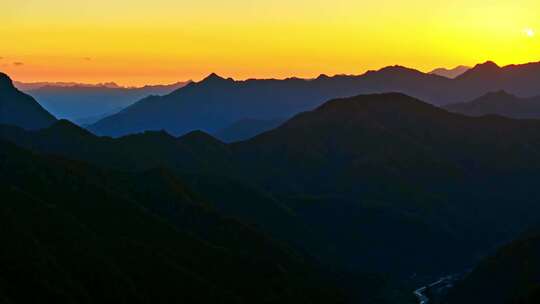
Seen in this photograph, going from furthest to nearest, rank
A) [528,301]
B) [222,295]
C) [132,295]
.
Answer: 1. [222,295]
2. [132,295]
3. [528,301]

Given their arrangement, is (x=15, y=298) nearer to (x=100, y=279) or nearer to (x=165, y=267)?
(x=100, y=279)

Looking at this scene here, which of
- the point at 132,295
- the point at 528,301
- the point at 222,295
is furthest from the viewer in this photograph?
the point at 222,295

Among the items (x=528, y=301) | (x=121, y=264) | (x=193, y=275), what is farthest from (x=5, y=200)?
(x=528, y=301)

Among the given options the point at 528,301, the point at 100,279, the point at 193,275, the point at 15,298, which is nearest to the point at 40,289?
the point at 15,298

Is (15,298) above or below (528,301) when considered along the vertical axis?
below

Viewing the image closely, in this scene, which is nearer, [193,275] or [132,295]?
[132,295]

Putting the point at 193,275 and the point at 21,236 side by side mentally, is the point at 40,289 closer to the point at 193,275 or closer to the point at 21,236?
the point at 21,236

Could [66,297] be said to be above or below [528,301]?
below

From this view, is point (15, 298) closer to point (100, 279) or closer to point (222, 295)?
point (100, 279)

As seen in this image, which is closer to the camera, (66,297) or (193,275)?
(66,297)
